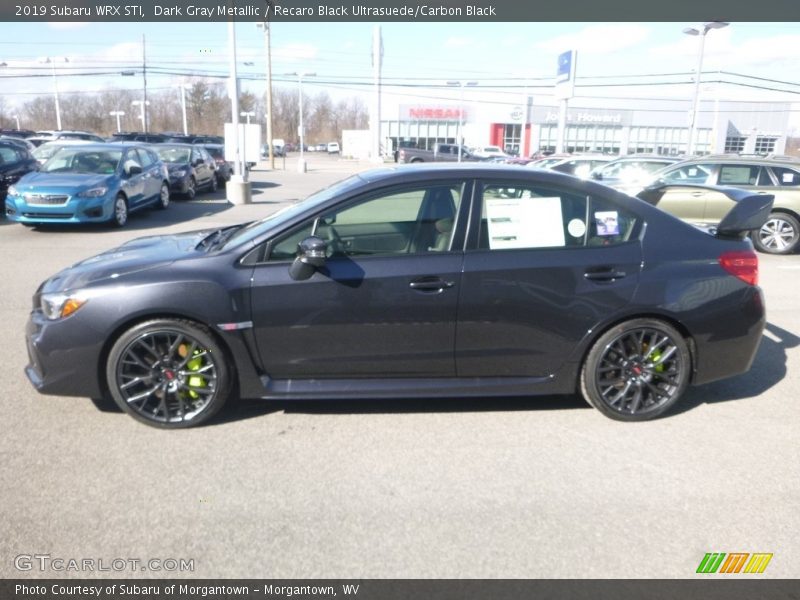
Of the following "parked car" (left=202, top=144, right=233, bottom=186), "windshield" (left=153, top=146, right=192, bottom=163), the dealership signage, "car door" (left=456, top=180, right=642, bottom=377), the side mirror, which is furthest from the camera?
the dealership signage

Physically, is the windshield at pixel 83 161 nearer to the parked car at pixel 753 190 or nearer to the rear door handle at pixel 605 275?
the parked car at pixel 753 190

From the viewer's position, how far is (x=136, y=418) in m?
4.02

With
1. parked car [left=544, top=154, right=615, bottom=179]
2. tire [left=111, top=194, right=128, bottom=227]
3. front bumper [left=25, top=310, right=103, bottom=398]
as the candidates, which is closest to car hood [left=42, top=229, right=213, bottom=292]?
front bumper [left=25, top=310, right=103, bottom=398]

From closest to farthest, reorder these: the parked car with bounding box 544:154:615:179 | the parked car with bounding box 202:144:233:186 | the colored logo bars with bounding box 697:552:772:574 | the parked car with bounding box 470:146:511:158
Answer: the colored logo bars with bounding box 697:552:772:574 < the parked car with bounding box 544:154:615:179 < the parked car with bounding box 202:144:233:186 < the parked car with bounding box 470:146:511:158

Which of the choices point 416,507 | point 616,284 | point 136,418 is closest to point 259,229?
point 136,418

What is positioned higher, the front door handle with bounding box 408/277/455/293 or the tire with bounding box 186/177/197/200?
Answer: the front door handle with bounding box 408/277/455/293

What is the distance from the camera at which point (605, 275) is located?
4.11 metres

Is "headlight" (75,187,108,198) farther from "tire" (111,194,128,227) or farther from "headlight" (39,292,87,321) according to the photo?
"headlight" (39,292,87,321)

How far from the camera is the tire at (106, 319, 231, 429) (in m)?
3.90

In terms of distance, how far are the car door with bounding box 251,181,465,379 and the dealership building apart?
71.8m

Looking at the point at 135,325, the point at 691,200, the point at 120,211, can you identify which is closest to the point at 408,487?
the point at 135,325

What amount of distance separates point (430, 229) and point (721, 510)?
7.51 feet

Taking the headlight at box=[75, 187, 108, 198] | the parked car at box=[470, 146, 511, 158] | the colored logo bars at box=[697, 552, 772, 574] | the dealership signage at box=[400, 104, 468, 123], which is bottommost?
the colored logo bars at box=[697, 552, 772, 574]

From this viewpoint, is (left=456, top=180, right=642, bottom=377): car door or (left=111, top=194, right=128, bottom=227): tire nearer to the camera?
(left=456, top=180, right=642, bottom=377): car door
